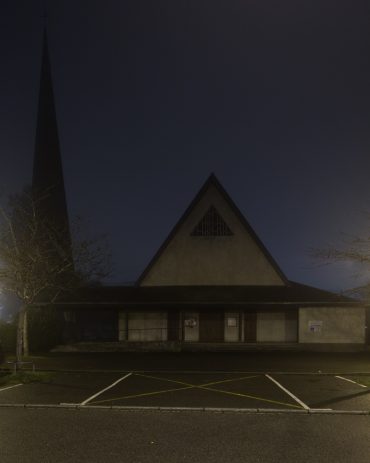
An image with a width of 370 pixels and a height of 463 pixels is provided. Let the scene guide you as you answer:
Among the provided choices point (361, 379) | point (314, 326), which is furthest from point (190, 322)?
point (361, 379)

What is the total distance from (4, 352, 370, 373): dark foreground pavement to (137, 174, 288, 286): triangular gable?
18.8ft

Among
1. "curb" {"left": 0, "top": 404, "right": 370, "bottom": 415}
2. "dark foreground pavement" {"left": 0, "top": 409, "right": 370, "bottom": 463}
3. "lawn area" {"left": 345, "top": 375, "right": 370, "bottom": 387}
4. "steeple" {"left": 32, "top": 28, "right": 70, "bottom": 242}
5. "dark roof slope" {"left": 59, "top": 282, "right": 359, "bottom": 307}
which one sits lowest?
"lawn area" {"left": 345, "top": 375, "right": 370, "bottom": 387}

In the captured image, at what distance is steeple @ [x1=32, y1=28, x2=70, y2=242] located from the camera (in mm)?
60625

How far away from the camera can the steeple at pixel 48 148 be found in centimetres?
6062

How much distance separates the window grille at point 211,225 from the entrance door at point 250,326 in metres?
5.32

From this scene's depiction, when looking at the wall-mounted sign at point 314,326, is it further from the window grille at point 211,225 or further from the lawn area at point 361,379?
the lawn area at point 361,379

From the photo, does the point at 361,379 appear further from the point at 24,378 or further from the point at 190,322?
the point at 190,322

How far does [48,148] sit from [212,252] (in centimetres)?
4003

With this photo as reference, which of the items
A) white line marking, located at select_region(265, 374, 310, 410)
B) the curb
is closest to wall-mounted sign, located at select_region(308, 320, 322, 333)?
white line marking, located at select_region(265, 374, 310, 410)

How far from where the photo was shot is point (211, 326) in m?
28.9

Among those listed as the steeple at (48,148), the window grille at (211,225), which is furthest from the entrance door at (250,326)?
the steeple at (48,148)

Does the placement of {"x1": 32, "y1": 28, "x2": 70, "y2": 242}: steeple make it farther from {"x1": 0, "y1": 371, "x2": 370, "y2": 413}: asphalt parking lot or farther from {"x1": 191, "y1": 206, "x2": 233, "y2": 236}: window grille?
{"x1": 0, "y1": 371, "x2": 370, "y2": 413}: asphalt parking lot

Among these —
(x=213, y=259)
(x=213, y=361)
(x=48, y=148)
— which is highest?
(x=48, y=148)

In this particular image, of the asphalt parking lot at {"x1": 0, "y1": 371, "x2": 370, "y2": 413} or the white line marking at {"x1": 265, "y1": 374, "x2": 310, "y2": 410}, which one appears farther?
the asphalt parking lot at {"x1": 0, "y1": 371, "x2": 370, "y2": 413}
